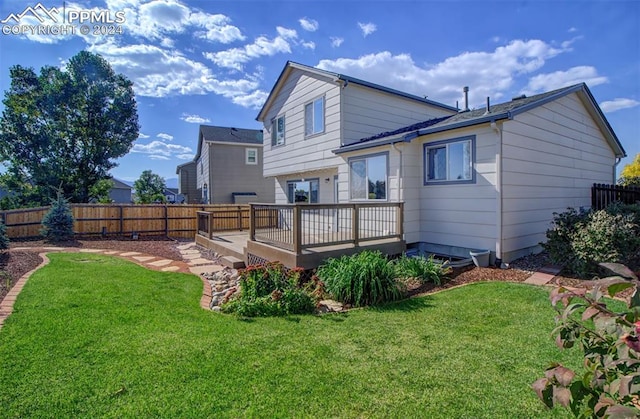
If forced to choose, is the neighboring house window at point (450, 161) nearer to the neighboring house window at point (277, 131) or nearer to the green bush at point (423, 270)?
the green bush at point (423, 270)

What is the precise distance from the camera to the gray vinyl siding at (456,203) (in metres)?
7.71

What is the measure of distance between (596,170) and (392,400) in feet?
44.0

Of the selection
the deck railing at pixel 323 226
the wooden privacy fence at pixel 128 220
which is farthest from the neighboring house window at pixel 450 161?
the wooden privacy fence at pixel 128 220

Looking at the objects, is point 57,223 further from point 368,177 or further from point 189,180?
point 189,180

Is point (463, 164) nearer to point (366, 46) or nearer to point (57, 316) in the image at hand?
point (366, 46)

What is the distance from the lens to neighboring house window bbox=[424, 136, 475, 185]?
8.11 m

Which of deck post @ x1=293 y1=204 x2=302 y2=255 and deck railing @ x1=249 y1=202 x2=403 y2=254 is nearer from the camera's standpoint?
deck post @ x1=293 y1=204 x2=302 y2=255

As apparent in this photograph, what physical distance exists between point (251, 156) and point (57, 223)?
46.2ft

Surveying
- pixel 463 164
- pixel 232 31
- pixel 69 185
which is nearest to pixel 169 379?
pixel 463 164

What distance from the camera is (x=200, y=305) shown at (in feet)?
18.0

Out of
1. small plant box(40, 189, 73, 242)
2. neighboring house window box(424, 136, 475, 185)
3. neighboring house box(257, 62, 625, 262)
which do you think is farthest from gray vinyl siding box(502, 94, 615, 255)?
small plant box(40, 189, 73, 242)

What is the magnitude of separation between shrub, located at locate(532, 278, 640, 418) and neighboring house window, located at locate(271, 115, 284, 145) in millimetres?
13692

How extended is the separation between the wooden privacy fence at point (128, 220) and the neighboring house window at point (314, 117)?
4985 millimetres

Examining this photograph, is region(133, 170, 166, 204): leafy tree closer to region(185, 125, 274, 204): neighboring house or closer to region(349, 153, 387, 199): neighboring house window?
region(185, 125, 274, 204): neighboring house
